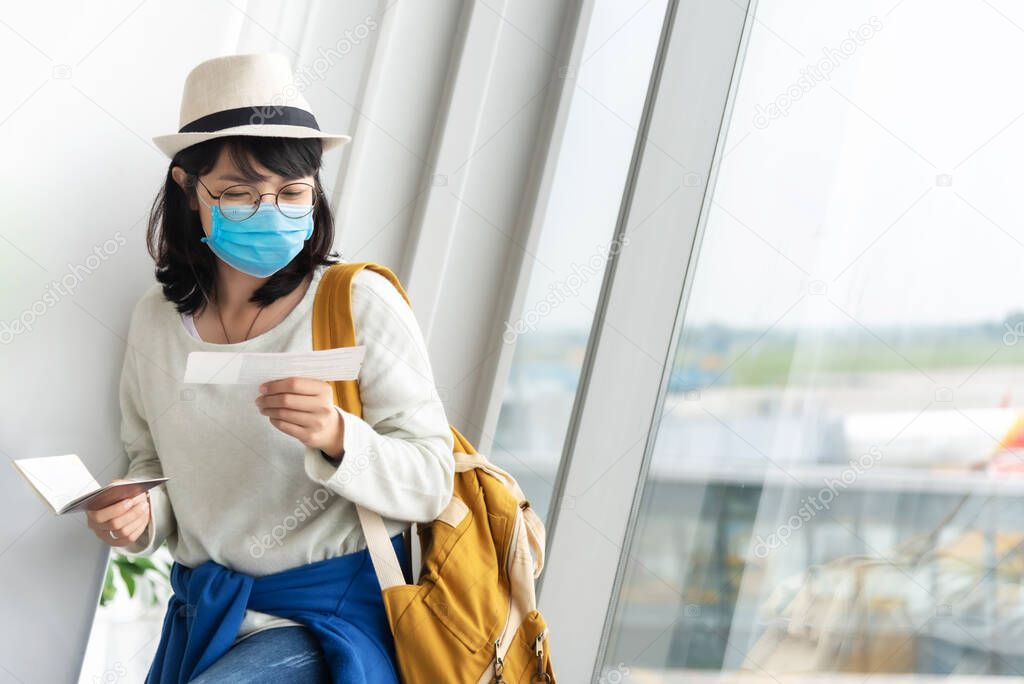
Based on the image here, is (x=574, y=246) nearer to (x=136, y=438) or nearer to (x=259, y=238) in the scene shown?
(x=259, y=238)

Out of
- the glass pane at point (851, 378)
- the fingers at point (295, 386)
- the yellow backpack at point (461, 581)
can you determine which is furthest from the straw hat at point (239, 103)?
the glass pane at point (851, 378)

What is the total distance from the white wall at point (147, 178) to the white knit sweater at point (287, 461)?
0.95ft

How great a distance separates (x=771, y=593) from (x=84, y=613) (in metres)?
1.21

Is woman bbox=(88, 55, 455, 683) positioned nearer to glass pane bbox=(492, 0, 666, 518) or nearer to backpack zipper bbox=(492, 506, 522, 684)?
backpack zipper bbox=(492, 506, 522, 684)

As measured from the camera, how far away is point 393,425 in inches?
54.0

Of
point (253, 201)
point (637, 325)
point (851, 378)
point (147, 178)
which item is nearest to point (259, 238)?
point (253, 201)

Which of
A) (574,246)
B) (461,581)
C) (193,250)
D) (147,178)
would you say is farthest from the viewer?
(574,246)

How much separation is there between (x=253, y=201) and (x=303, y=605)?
0.58m

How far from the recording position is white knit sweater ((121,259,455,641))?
4.37 ft

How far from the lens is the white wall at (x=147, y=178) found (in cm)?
155

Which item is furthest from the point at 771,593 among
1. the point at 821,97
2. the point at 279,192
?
the point at 279,192

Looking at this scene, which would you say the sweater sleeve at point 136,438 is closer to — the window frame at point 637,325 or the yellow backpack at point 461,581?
the yellow backpack at point 461,581

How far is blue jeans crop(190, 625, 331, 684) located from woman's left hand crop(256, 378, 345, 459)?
0.29m

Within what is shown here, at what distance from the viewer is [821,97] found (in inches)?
58.3
